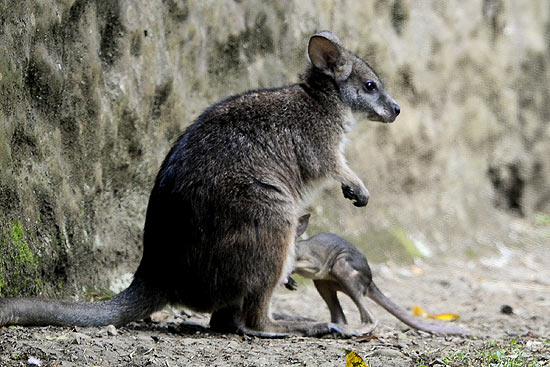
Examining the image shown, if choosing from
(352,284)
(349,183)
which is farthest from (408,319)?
(349,183)

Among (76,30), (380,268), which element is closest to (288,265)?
(76,30)

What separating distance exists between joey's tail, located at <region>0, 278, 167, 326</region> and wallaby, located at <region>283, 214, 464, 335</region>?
45.5 inches

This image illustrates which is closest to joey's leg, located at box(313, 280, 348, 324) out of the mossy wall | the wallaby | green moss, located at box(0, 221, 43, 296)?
the wallaby

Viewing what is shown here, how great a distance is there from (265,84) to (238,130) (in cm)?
231

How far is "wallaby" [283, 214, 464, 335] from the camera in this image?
5594mm

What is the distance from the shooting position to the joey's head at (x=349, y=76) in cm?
556

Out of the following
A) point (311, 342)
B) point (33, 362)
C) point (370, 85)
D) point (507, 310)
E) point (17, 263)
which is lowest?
point (33, 362)

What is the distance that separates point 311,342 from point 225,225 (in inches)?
32.8

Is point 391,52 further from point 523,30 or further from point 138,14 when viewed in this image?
point 138,14

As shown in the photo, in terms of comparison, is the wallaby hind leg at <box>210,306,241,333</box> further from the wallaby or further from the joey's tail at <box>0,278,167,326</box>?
the wallaby

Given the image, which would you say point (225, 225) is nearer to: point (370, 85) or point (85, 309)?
point (85, 309)

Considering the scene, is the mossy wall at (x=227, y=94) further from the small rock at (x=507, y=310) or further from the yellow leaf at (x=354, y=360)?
the yellow leaf at (x=354, y=360)

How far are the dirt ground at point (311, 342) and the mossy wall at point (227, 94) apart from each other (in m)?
0.67

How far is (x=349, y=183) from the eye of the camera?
538cm
